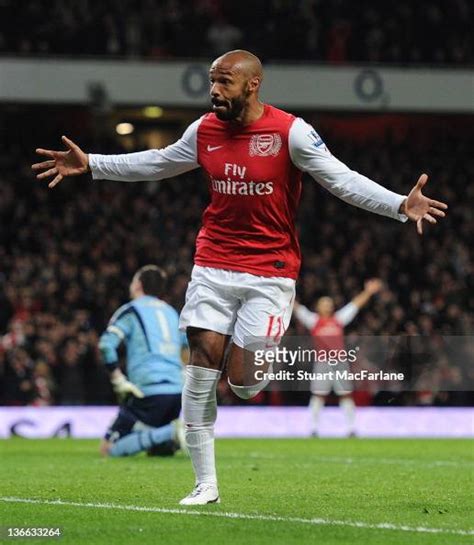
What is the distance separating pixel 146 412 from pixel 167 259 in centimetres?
1239

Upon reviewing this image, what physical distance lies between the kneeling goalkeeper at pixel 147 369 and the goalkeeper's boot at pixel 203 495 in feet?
17.4

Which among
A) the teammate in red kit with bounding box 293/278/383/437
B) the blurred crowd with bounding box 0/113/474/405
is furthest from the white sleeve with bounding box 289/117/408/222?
the blurred crowd with bounding box 0/113/474/405

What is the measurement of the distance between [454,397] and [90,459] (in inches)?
365

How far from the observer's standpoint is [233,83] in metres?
7.30

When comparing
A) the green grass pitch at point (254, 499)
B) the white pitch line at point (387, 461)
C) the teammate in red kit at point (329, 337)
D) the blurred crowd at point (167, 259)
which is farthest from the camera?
the blurred crowd at point (167, 259)

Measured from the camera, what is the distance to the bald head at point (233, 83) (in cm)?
729

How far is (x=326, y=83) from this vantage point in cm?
2808

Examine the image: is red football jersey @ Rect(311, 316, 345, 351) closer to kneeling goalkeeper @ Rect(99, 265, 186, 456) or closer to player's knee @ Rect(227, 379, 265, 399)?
kneeling goalkeeper @ Rect(99, 265, 186, 456)

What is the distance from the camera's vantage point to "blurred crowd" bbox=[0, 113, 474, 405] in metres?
Answer: 20.6

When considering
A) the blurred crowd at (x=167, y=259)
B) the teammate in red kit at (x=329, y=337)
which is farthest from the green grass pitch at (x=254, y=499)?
the blurred crowd at (x=167, y=259)

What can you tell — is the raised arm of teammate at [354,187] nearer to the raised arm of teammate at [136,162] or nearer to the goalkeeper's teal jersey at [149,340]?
the raised arm of teammate at [136,162]

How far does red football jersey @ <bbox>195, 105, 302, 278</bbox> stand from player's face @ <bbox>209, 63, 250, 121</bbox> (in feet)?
0.63

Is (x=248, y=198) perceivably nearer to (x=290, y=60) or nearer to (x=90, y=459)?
(x=90, y=459)

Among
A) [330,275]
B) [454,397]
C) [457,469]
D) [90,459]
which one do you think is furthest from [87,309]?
[457,469]
